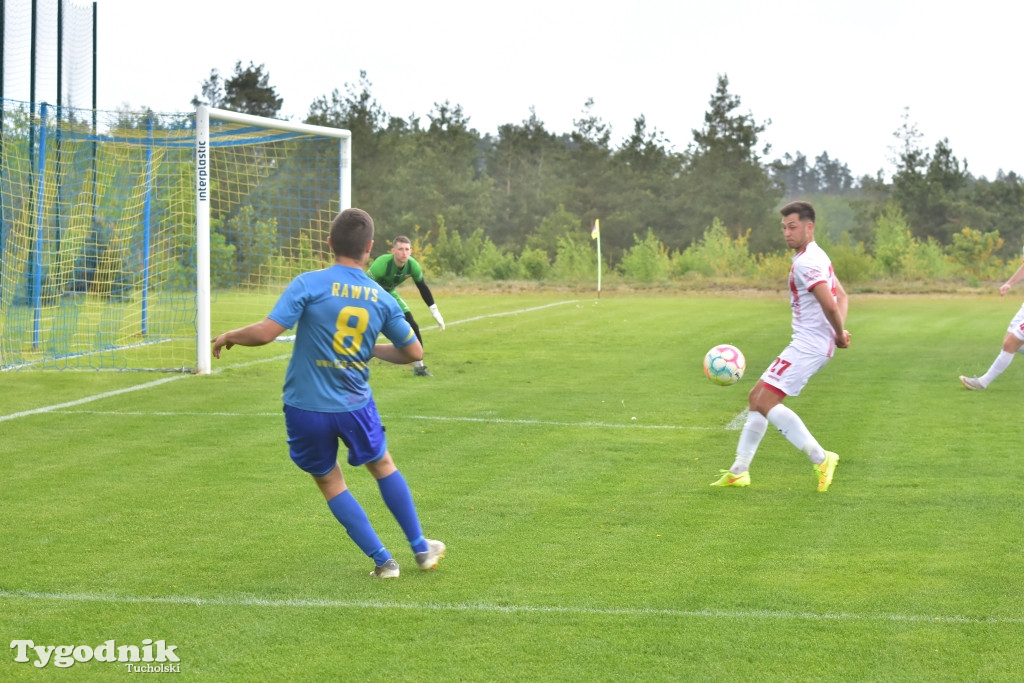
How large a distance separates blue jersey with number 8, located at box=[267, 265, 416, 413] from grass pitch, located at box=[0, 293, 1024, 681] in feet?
3.21

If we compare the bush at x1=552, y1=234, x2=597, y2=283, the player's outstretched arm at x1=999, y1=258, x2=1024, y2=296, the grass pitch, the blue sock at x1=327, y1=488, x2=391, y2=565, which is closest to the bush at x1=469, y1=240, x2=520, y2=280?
the bush at x1=552, y1=234, x2=597, y2=283

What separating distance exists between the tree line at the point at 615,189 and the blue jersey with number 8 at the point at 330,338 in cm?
4452

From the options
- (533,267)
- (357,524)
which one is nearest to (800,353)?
(357,524)

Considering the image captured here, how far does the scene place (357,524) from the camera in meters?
5.71

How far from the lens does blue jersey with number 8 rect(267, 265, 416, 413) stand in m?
5.51

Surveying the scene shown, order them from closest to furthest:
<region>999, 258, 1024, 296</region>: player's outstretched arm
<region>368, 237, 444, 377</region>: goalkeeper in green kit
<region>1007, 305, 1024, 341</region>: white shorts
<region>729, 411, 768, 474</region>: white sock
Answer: <region>729, 411, 768, 474</region>: white sock → <region>999, 258, 1024, 296</region>: player's outstretched arm → <region>1007, 305, 1024, 341</region>: white shorts → <region>368, 237, 444, 377</region>: goalkeeper in green kit

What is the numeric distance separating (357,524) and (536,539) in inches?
52.5

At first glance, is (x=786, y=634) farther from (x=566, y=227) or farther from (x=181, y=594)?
(x=566, y=227)

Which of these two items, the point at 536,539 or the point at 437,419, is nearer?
the point at 536,539

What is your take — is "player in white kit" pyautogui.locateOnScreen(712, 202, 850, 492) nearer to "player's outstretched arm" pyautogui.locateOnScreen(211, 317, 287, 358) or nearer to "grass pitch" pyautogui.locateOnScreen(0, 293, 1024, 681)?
"grass pitch" pyautogui.locateOnScreen(0, 293, 1024, 681)

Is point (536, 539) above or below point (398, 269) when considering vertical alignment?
below

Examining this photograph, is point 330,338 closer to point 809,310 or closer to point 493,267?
point 809,310

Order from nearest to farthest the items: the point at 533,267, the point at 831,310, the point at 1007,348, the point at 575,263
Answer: the point at 831,310, the point at 1007,348, the point at 533,267, the point at 575,263

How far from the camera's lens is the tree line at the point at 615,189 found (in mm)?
53781
